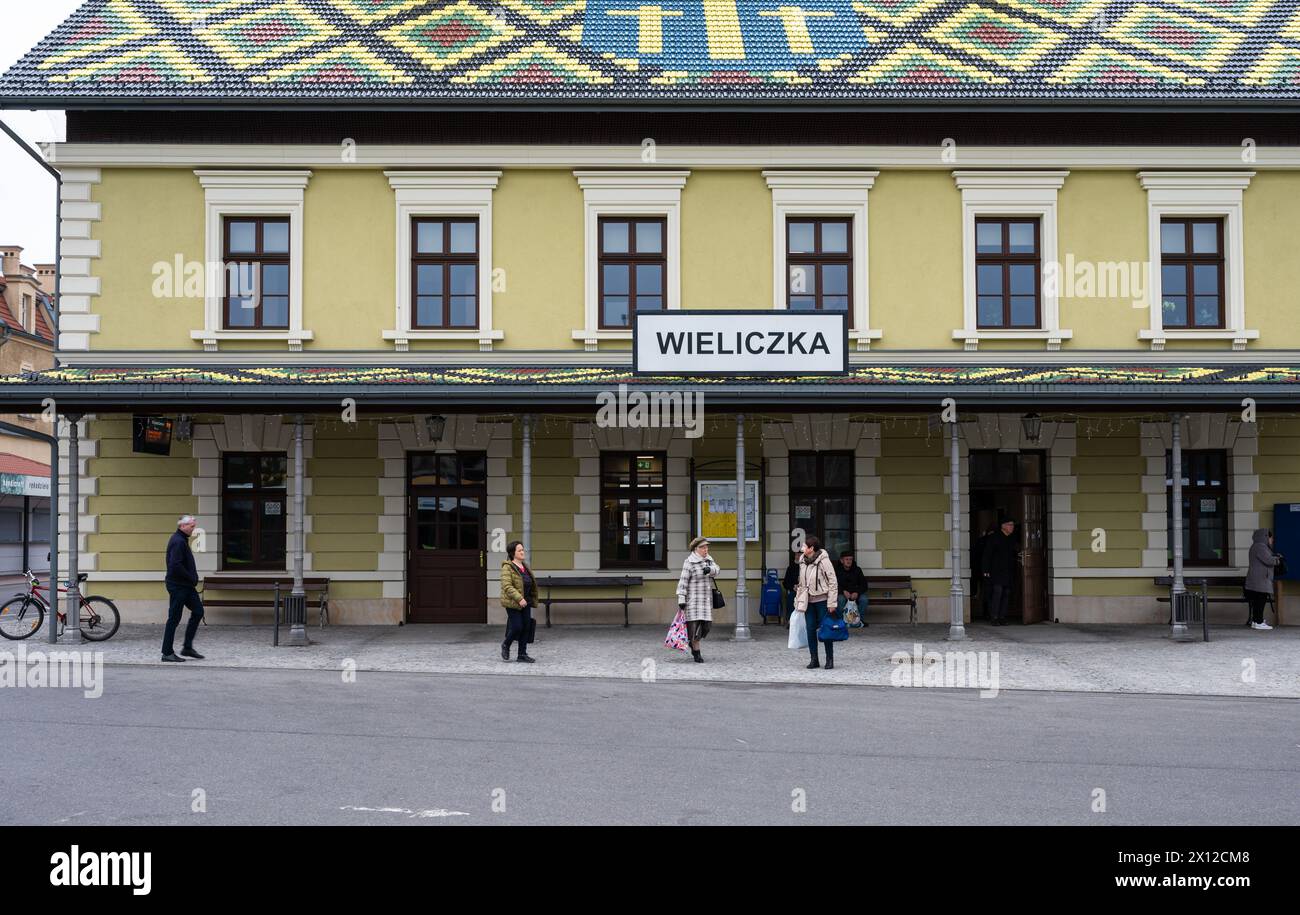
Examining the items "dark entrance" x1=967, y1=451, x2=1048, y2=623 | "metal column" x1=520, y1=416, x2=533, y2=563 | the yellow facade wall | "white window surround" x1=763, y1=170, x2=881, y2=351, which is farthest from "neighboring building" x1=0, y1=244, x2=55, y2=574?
"dark entrance" x1=967, y1=451, x2=1048, y2=623

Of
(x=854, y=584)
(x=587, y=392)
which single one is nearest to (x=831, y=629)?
(x=854, y=584)

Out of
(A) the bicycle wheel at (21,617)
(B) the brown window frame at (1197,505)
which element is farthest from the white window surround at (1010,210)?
(A) the bicycle wheel at (21,617)

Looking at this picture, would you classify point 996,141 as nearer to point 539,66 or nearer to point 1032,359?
point 1032,359

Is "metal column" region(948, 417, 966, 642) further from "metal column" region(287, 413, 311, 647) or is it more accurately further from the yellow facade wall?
"metal column" region(287, 413, 311, 647)

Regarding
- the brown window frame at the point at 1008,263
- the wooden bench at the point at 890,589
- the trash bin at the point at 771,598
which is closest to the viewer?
the trash bin at the point at 771,598

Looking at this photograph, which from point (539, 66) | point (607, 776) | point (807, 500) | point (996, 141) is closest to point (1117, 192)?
point (996, 141)

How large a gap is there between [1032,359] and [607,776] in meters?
13.4

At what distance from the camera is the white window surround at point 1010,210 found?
19.0 meters

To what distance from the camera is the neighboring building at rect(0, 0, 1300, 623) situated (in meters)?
18.7

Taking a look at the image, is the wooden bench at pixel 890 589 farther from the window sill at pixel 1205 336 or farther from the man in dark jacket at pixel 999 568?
the window sill at pixel 1205 336

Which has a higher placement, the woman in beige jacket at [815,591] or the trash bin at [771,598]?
the woman in beige jacket at [815,591]

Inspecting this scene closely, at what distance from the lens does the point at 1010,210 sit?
19078 millimetres

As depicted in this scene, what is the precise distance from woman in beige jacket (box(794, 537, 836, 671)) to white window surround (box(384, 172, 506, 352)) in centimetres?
744

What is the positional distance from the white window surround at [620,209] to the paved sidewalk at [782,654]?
202 inches
